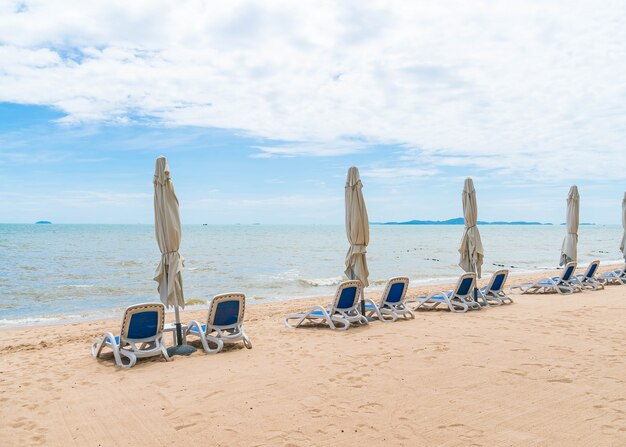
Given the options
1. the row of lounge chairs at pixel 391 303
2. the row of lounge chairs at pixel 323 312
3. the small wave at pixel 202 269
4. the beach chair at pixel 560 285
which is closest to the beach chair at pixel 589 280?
the row of lounge chairs at pixel 323 312

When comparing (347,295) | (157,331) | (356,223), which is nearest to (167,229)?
(157,331)

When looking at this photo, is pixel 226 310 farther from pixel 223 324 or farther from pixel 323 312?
pixel 323 312

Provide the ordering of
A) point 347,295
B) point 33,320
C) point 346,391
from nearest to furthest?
1. point 346,391
2. point 347,295
3. point 33,320

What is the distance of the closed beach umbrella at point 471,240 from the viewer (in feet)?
33.5

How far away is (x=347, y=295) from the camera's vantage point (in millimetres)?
8273

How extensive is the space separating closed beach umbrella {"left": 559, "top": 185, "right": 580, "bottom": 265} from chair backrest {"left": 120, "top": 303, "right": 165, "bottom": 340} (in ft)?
36.1

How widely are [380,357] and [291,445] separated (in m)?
2.66

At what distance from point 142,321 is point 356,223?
404 cm

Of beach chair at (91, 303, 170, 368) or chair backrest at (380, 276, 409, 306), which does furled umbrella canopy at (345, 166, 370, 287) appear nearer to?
chair backrest at (380, 276, 409, 306)

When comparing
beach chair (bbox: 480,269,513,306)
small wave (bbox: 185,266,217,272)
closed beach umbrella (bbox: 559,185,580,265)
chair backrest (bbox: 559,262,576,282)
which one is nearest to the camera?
beach chair (bbox: 480,269,513,306)

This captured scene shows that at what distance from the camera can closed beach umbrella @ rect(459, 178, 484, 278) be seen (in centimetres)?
1020

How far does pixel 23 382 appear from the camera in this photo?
564 cm

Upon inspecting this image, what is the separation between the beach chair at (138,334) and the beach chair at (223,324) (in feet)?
2.15

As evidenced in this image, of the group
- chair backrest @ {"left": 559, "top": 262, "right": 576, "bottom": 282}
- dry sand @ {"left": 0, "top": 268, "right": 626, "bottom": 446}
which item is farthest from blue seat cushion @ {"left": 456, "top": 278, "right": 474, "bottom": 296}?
chair backrest @ {"left": 559, "top": 262, "right": 576, "bottom": 282}
